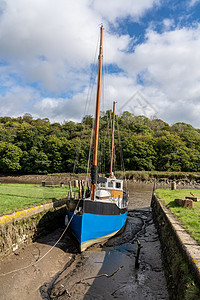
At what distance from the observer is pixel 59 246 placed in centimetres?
1010

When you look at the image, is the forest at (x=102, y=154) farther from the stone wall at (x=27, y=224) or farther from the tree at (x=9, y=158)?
the stone wall at (x=27, y=224)

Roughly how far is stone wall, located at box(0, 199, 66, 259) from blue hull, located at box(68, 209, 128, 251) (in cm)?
169

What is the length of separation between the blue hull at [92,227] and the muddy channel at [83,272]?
0.45 meters

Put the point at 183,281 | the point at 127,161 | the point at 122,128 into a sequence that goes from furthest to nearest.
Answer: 1. the point at 122,128
2. the point at 127,161
3. the point at 183,281

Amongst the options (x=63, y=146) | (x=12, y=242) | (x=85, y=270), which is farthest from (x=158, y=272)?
(x=63, y=146)

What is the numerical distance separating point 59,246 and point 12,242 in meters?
2.55

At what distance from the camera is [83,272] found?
7660mm

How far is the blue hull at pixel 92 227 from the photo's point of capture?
960 cm

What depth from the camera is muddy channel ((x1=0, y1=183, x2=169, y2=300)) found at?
6.32 metres

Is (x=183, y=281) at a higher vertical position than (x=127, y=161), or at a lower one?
lower

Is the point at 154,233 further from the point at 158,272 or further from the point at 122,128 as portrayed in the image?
the point at 122,128

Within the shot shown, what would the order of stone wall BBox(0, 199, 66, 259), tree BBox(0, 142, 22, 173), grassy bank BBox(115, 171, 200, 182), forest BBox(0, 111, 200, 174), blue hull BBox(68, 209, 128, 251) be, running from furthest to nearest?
tree BBox(0, 142, 22, 173) < forest BBox(0, 111, 200, 174) < grassy bank BBox(115, 171, 200, 182) < blue hull BBox(68, 209, 128, 251) < stone wall BBox(0, 199, 66, 259)

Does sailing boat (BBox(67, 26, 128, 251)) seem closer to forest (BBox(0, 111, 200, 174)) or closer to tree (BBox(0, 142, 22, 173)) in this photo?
forest (BBox(0, 111, 200, 174))

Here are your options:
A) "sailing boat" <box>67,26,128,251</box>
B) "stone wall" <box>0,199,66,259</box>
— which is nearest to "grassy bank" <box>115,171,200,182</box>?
"stone wall" <box>0,199,66,259</box>
